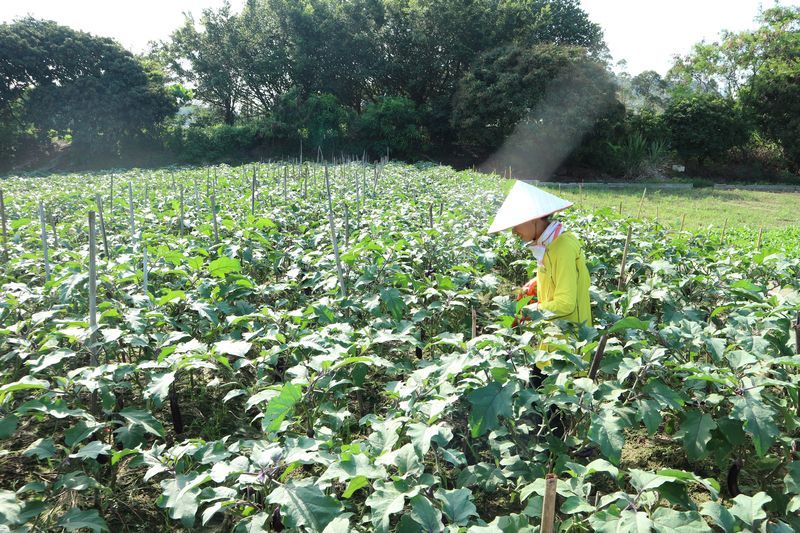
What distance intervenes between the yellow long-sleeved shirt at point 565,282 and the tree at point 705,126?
2203cm

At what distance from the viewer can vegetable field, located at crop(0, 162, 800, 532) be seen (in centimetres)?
159

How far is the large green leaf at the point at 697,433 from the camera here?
5.96 feet

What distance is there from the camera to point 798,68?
20484 mm

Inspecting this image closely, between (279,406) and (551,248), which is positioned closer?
(279,406)

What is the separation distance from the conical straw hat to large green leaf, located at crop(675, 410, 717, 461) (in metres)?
1.10

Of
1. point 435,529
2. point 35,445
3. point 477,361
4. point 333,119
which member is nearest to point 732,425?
point 477,361

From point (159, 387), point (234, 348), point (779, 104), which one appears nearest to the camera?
point (159, 387)

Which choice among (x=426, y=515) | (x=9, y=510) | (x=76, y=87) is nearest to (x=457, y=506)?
(x=426, y=515)

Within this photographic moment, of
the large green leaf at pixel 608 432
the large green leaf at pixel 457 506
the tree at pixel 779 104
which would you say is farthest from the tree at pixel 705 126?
the large green leaf at pixel 457 506

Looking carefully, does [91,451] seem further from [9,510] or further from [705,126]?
[705,126]

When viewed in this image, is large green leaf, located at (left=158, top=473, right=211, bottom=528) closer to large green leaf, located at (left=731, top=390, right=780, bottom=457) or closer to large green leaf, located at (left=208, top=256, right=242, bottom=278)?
large green leaf, located at (left=208, top=256, right=242, bottom=278)

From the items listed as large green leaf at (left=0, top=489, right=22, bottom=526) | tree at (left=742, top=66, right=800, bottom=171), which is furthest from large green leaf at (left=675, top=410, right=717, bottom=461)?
tree at (left=742, top=66, right=800, bottom=171)

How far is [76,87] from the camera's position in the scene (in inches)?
939

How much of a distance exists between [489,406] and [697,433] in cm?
76
